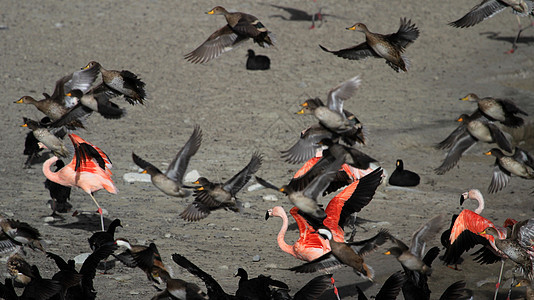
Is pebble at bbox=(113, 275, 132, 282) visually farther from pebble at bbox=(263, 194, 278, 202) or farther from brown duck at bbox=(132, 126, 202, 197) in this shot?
pebble at bbox=(263, 194, 278, 202)

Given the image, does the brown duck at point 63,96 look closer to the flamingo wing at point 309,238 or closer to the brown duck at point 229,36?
the brown duck at point 229,36

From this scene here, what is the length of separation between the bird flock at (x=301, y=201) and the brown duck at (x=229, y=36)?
0.05 feet

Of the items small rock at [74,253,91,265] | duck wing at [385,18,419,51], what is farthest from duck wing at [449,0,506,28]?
small rock at [74,253,91,265]

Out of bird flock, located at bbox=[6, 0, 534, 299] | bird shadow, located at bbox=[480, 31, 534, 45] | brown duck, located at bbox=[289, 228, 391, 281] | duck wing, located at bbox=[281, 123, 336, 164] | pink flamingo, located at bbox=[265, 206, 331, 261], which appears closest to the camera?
bird flock, located at bbox=[6, 0, 534, 299]

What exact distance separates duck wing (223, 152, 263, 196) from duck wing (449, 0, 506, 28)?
123 inches

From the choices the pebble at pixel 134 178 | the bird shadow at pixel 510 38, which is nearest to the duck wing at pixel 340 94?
the pebble at pixel 134 178

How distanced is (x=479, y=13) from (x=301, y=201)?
3.59m

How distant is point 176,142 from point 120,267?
372 centimetres

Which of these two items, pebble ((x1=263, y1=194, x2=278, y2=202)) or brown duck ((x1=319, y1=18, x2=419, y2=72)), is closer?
brown duck ((x1=319, y1=18, x2=419, y2=72))

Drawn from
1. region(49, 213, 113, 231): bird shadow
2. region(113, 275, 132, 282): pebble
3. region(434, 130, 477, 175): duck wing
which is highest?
region(434, 130, 477, 175): duck wing

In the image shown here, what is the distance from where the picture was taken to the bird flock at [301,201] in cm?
598

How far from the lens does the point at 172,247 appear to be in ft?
25.5

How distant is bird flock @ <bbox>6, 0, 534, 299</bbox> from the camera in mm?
5984

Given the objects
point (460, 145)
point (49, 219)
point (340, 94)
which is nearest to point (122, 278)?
point (49, 219)
